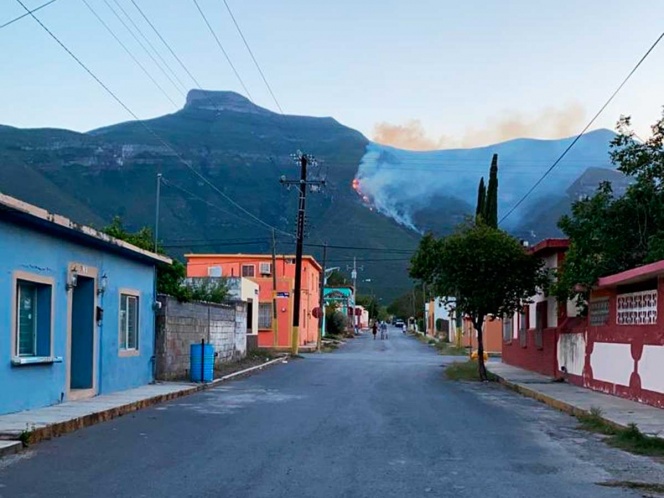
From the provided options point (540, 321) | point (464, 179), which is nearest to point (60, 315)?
point (540, 321)

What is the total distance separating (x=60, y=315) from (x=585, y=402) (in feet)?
35.7

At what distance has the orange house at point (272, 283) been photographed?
59.7m

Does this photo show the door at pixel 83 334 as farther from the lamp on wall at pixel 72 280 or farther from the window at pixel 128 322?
the window at pixel 128 322

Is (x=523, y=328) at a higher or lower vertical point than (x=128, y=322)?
lower

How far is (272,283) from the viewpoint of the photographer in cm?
5944

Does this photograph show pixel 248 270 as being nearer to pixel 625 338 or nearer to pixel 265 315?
pixel 265 315

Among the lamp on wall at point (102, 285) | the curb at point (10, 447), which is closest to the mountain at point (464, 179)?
the lamp on wall at point (102, 285)

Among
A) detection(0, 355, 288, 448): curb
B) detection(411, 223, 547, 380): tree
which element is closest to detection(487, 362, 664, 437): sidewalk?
Answer: detection(411, 223, 547, 380): tree

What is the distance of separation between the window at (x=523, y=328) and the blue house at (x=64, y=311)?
15088 millimetres

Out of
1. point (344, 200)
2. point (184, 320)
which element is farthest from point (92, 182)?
point (184, 320)

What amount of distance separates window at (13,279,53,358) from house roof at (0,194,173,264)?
1.07 metres

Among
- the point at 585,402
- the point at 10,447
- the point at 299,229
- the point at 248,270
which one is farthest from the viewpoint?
the point at 248,270

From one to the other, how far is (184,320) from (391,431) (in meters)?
13.4

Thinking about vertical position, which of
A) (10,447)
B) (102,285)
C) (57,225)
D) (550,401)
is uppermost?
(57,225)
